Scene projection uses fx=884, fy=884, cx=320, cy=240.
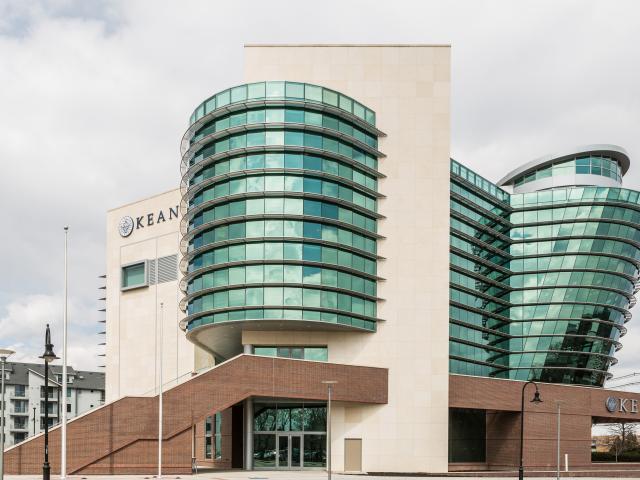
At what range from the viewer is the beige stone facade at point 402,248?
71562 mm

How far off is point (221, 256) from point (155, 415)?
51.1ft

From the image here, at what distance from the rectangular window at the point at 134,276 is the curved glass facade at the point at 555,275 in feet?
127

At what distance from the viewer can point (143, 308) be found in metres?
102

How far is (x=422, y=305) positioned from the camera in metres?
73.4

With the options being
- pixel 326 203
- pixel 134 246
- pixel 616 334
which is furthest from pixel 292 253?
pixel 616 334

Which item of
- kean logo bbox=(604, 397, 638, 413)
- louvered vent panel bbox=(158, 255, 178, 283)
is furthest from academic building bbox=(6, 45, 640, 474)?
louvered vent panel bbox=(158, 255, 178, 283)

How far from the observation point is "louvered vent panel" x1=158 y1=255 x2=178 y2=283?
9762cm

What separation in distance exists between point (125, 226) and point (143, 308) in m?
10.4

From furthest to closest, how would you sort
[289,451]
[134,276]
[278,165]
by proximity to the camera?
[134,276] → [289,451] → [278,165]

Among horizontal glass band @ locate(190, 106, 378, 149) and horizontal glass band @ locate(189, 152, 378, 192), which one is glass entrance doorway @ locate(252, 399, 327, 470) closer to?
horizontal glass band @ locate(189, 152, 378, 192)

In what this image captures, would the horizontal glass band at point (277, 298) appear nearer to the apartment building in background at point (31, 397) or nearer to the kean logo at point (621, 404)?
the kean logo at point (621, 404)

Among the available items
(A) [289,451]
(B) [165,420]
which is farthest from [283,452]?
(B) [165,420]

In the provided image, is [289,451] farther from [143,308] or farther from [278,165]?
[143,308]

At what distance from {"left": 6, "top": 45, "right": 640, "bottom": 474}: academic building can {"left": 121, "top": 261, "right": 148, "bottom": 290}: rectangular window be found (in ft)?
54.5
